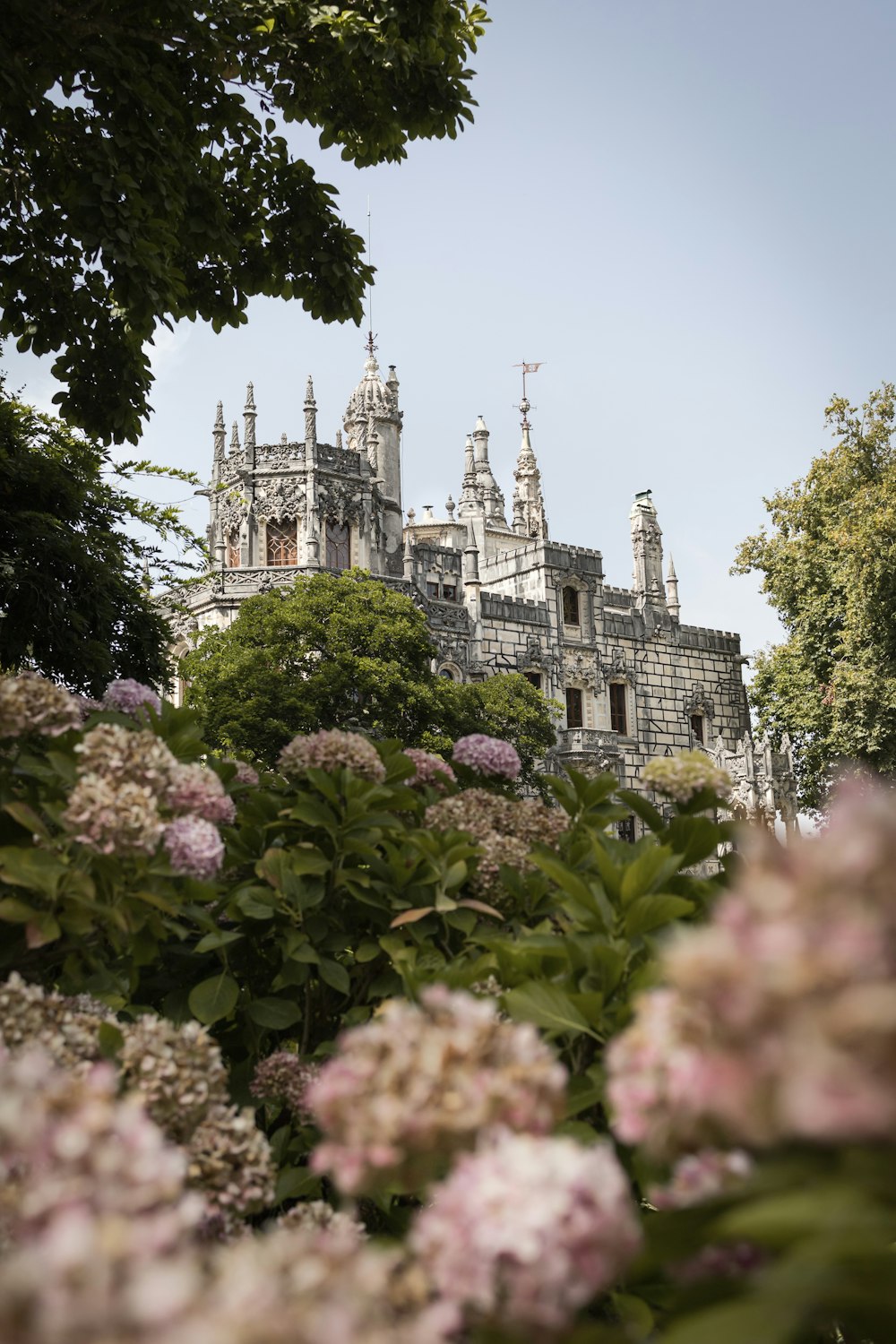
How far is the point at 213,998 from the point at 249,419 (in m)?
36.3

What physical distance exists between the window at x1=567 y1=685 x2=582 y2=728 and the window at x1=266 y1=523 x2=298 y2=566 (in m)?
11.0

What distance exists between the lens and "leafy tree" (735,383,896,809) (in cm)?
2825

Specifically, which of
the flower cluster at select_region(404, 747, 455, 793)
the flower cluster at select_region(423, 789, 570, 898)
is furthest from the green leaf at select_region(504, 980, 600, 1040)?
the flower cluster at select_region(404, 747, 455, 793)

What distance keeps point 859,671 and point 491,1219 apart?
29.4 metres

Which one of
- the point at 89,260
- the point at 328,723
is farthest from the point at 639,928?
the point at 328,723

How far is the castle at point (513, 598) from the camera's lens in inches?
1427

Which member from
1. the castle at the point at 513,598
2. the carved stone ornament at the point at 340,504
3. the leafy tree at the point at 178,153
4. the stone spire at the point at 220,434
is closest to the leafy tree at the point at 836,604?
the castle at the point at 513,598

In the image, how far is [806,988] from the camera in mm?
878

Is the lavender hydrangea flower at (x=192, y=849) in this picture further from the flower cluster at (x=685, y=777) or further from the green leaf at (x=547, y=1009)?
the flower cluster at (x=685, y=777)

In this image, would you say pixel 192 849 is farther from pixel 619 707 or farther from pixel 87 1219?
pixel 619 707

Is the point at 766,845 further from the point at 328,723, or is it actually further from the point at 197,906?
the point at 328,723

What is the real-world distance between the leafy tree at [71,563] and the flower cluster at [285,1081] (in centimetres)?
907

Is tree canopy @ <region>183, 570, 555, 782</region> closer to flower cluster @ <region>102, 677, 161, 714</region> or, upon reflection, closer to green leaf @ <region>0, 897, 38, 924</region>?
flower cluster @ <region>102, 677, 161, 714</region>

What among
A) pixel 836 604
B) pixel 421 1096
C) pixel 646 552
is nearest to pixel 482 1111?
pixel 421 1096
